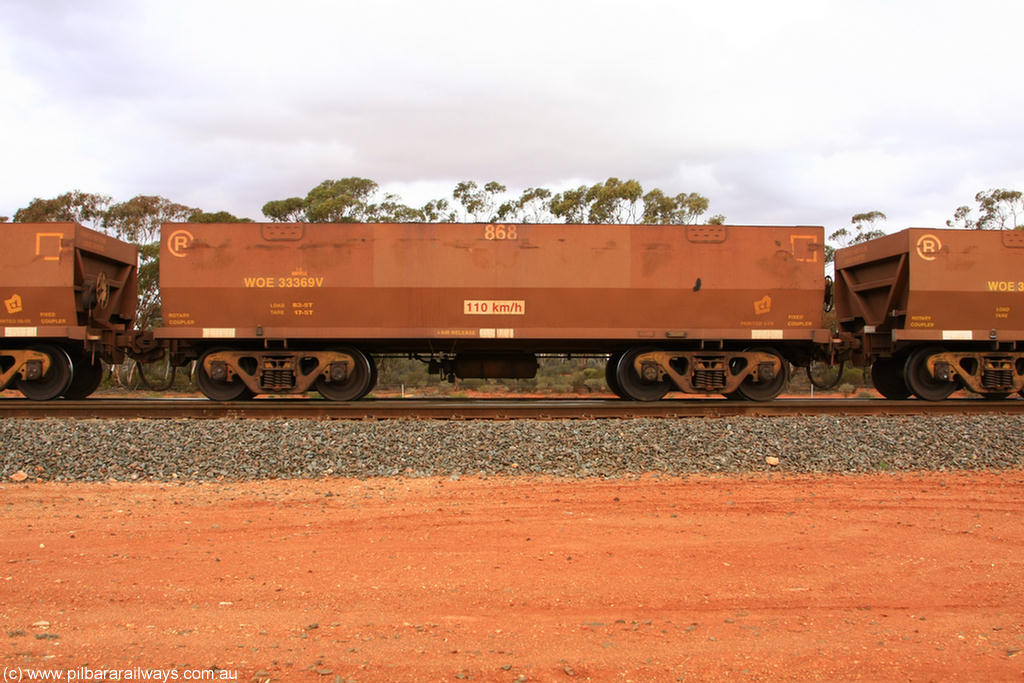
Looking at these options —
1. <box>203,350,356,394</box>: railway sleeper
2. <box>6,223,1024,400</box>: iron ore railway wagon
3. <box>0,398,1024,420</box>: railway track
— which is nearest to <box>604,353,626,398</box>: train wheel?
<box>6,223,1024,400</box>: iron ore railway wagon

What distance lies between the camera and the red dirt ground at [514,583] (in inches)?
115

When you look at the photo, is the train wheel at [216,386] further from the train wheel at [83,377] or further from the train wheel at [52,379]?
the train wheel at [83,377]

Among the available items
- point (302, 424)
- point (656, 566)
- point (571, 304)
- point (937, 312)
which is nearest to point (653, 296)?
point (571, 304)

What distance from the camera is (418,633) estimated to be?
10.4ft

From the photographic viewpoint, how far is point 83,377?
11734 millimetres

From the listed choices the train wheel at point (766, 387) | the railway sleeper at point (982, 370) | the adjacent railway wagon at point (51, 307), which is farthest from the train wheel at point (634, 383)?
the adjacent railway wagon at point (51, 307)

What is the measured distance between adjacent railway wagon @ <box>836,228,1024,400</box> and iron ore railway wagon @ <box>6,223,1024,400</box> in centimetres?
4

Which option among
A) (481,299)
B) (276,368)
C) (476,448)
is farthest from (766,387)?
(276,368)

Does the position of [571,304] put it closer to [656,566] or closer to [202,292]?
[202,292]

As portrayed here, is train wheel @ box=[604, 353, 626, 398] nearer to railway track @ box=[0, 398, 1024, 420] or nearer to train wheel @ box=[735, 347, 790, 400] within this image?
railway track @ box=[0, 398, 1024, 420]

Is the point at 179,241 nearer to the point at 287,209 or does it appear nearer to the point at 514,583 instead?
the point at 514,583

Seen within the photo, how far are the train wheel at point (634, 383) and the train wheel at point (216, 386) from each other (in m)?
6.39

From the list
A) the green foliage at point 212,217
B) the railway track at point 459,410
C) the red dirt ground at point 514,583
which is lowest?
the red dirt ground at point 514,583

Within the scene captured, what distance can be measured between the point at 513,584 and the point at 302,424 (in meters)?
4.94
